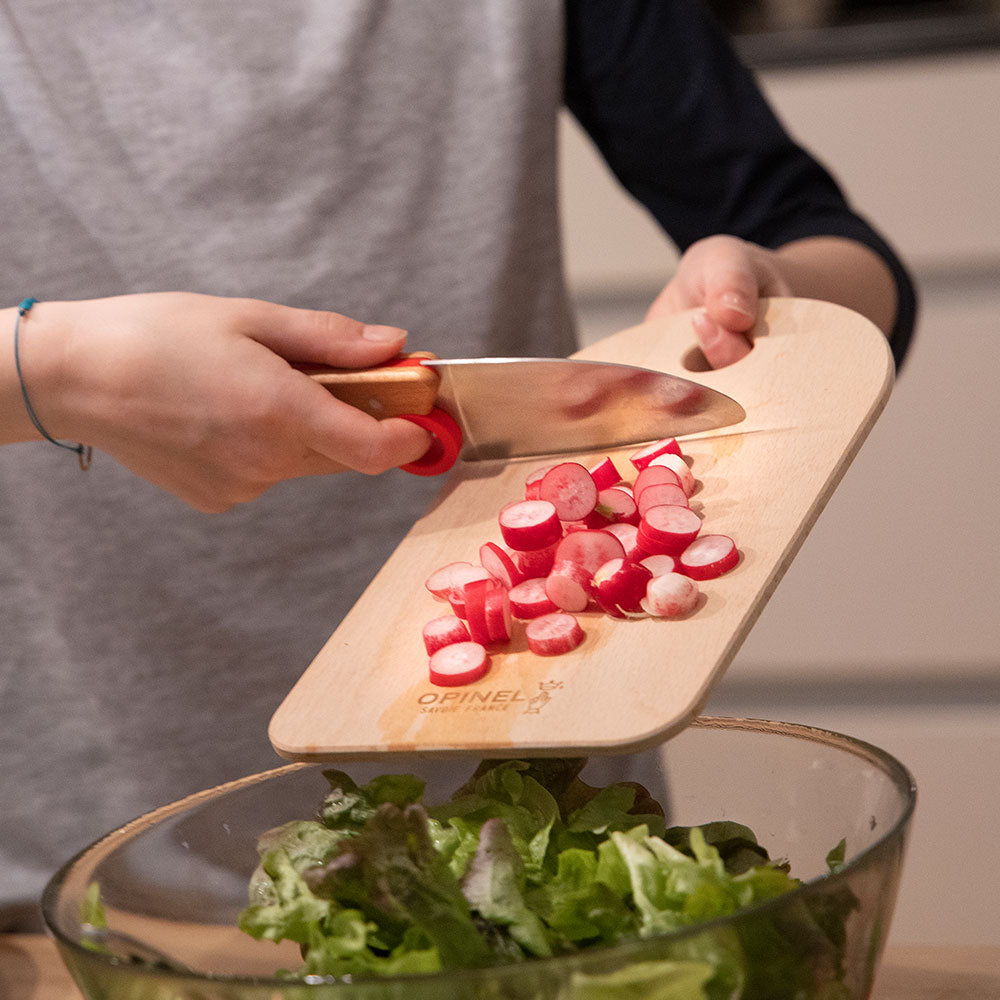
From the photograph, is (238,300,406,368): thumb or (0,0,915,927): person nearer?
(238,300,406,368): thumb

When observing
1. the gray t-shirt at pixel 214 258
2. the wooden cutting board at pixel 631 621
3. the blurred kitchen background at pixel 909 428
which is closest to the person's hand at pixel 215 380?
the wooden cutting board at pixel 631 621

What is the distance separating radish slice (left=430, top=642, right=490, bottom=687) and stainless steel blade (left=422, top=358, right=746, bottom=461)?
0.76ft

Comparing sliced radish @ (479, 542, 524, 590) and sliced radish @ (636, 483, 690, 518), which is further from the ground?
sliced radish @ (636, 483, 690, 518)

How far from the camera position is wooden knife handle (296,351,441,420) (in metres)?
0.87

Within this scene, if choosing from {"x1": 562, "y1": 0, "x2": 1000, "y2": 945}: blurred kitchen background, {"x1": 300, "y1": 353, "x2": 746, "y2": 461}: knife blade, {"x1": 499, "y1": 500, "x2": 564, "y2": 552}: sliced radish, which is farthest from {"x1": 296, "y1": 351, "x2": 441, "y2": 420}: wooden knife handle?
{"x1": 562, "y1": 0, "x2": 1000, "y2": 945}: blurred kitchen background

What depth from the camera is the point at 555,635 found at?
2.39ft

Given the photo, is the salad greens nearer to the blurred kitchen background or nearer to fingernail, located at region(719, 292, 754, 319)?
fingernail, located at region(719, 292, 754, 319)

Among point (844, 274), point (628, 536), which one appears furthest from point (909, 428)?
point (628, 536)

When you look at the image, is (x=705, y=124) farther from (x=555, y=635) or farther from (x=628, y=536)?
(x=555, y=635)

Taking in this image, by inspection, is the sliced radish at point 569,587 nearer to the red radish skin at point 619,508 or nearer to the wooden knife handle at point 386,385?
the red radish skin at point 619,508

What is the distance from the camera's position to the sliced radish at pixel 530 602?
30.2 inches

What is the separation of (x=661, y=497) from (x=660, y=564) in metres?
0.07

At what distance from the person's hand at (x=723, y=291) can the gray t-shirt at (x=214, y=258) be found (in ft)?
0.98

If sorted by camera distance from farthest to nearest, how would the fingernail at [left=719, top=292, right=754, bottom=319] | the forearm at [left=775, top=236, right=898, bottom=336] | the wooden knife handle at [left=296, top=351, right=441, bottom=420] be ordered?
the forearm at [left=775, top=236, right=898, bottom=336], the fingernail at [left=719, top=292, right=754, bottom=319], the wooden knife handle at [left=296, top=351, right=441, bottom=420]
